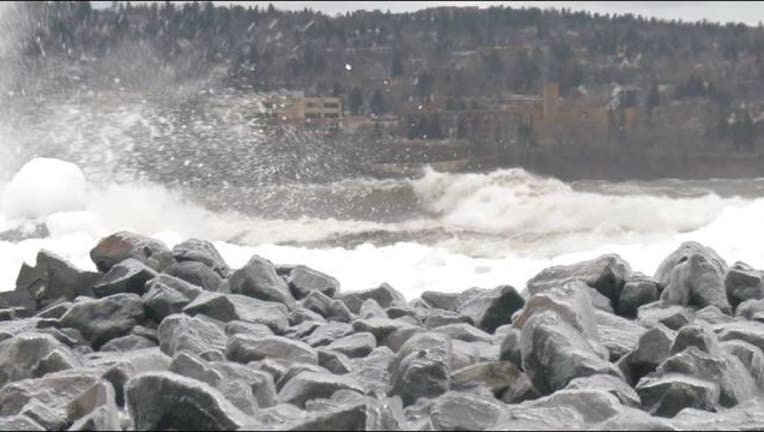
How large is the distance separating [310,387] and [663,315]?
1735 millimetres

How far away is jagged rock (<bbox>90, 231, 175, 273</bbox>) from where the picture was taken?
5824mm

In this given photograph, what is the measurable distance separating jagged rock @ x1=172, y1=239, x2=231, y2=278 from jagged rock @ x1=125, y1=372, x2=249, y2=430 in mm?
2837

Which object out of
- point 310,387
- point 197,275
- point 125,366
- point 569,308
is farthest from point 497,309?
point 125,366

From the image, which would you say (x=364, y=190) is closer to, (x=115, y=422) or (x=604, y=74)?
(x=604, y=74)

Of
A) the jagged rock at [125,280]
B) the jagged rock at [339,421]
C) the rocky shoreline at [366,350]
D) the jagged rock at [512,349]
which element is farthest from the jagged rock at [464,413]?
the jagged rock at [125,280]

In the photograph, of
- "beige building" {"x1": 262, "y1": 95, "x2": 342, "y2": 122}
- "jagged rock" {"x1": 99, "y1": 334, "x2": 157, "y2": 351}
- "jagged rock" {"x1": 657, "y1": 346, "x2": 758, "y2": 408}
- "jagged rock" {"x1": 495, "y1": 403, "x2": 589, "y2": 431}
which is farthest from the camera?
"beige building" {"x1": 262, "y1": 95, "x2": 342, "y2": 122}

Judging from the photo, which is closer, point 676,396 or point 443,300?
point 676,396

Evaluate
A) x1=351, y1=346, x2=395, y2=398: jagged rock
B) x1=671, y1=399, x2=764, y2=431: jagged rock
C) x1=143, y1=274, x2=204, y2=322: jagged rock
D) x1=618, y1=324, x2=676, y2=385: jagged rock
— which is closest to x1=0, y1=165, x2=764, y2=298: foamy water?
x1=143, y1=274, x2=204, y2=322: jagged rock

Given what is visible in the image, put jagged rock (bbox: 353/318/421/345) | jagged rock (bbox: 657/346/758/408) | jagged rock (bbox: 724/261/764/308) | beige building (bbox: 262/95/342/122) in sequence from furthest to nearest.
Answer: beige building (bbox: 262/95/342/122) → jagged rock (bbox: 724/261/764/308) → jagged rock (bbox: 353/318/421/345) → jagged rock (bbox: 657/346/758/408)

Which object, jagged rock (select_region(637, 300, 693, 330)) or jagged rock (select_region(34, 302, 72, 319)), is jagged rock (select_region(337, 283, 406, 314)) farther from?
jagged rock (select_region(34, 302, 72, 319))

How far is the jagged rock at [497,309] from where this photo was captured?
4902 mm

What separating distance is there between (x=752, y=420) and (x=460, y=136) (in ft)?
41.2

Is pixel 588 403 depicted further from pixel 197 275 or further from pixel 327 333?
pixel 197 275

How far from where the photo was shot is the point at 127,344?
4.43 meters
